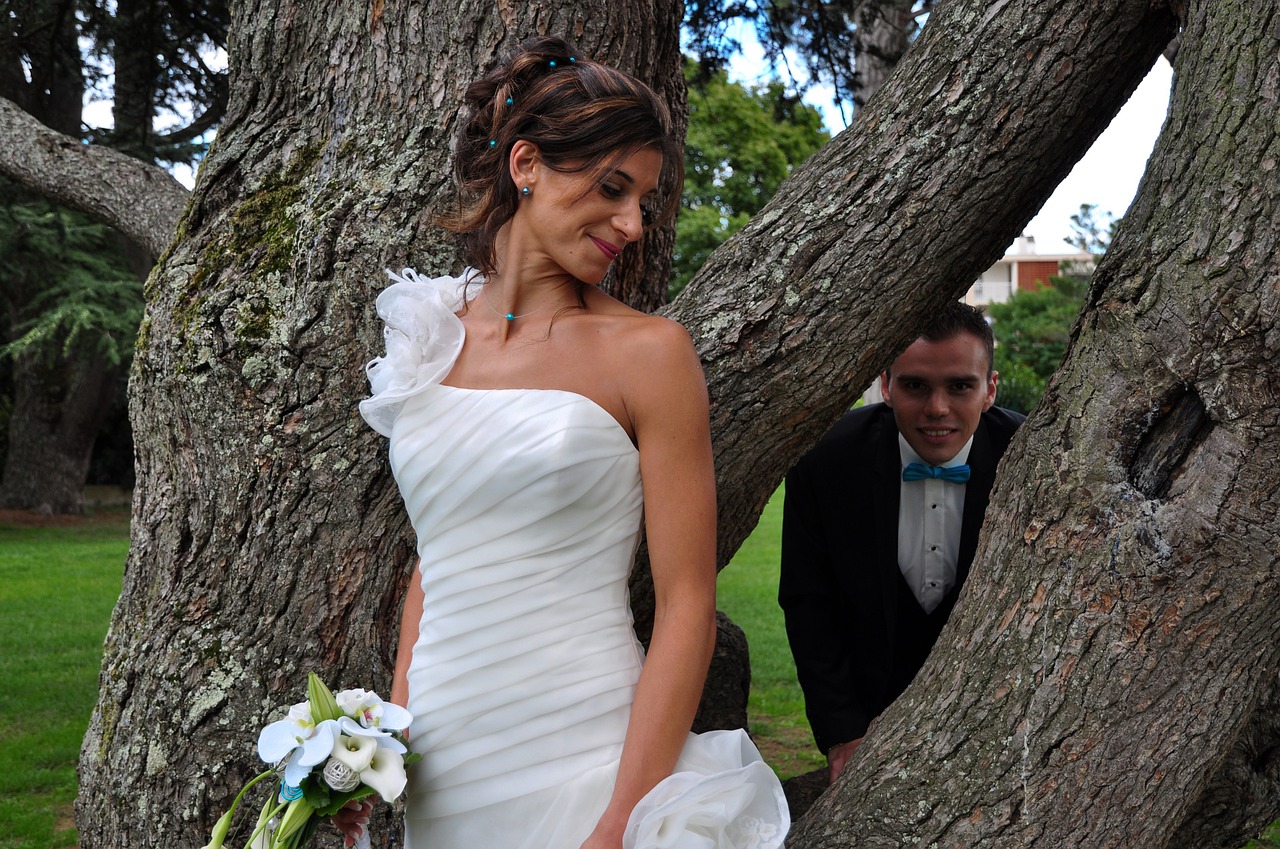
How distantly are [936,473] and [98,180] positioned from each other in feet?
10.8

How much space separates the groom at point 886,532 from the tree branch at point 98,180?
2.52 m

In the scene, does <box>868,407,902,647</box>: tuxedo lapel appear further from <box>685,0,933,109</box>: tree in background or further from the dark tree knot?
<box>685,0,933,109</box>: tree in background

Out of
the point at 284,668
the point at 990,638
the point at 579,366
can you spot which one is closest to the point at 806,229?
the point at 579,366

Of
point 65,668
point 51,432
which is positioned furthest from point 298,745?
point 51,432

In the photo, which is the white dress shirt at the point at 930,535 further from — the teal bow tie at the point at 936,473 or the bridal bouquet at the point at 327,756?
the bridal bouquet at the point at 327,756

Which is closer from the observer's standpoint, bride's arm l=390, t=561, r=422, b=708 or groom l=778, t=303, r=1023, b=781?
bride's arm l=390, t=561, r=422, b=708

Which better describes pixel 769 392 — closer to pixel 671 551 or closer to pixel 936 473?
pixel 671 551

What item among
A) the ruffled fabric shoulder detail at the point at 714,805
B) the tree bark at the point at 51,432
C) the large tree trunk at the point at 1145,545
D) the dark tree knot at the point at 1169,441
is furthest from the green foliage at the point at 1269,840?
the tree bark at the point at 51,432

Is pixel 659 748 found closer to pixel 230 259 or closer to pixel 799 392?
pixel 799 392

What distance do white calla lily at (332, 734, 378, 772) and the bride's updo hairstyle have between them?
107 centimetres

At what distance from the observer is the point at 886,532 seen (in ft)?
13.0

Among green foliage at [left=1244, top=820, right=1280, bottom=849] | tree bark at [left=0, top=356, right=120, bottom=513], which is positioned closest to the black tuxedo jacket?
green foliage at [left=1244, top=820, right=1280, bottom=849]

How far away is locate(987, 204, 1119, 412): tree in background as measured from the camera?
21141 mm

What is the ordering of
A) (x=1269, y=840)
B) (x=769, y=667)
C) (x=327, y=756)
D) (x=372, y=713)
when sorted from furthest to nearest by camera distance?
(x=769, y=667) → (x=1269, y=840) → (x=372, y=713) → (x=327, y=756)
